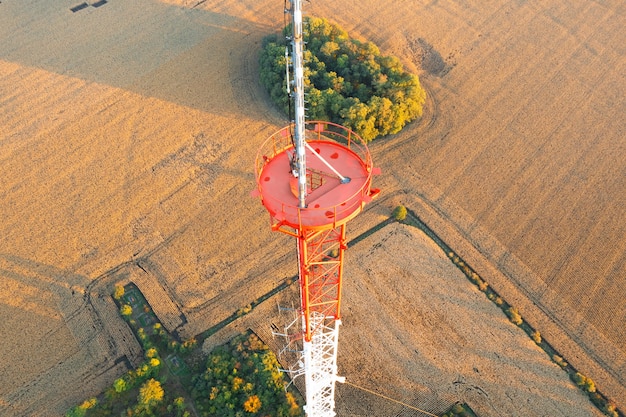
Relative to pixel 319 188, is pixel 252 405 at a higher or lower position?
lower

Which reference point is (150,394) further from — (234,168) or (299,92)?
(299,92)

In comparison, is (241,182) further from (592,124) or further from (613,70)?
(613,70)

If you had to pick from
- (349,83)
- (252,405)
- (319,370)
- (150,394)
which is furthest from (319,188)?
(349,83)

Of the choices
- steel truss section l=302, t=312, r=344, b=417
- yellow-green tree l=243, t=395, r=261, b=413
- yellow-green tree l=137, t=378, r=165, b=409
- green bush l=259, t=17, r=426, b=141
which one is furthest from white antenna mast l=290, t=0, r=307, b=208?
green bush l=259, t=17, r=426, b=141

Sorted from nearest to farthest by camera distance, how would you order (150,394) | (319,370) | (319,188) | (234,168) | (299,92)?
(299,92)
(319,188)
(319,370)
(150,394)
(234,168)

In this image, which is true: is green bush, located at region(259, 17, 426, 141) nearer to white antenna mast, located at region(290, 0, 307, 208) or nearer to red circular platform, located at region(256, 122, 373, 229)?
red circular platform, located at region(256, 122, 373, 229)

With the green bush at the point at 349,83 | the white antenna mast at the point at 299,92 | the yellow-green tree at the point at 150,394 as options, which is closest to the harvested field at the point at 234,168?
the green bush at the point at 349,83

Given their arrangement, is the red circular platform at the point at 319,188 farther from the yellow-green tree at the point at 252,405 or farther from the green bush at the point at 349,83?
the green bush at the point at 349,83
